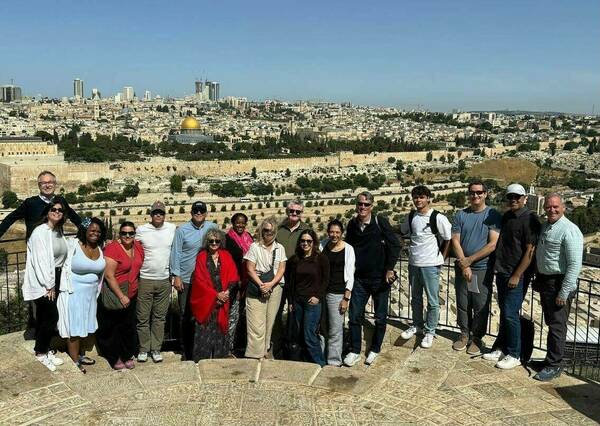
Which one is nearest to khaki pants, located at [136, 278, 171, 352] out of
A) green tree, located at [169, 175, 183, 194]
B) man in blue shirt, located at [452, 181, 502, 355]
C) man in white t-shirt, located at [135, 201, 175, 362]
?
man in white t-shirt, located at [135, 201, 175, 362]

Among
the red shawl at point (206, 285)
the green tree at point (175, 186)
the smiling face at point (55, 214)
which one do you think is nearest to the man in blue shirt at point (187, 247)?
the red shawl at point (206, 285)

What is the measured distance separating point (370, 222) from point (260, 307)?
85 centimetres

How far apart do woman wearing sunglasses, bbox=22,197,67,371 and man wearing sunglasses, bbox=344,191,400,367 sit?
1.70 metres

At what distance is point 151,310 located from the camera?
399 cm

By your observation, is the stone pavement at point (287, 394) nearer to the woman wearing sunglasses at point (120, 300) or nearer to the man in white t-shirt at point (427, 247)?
the woman wearing sunglasses at point (120, 300)

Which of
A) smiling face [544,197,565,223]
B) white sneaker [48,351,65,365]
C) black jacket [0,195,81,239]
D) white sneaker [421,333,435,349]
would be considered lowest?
white sneaker [48,351,65,365]

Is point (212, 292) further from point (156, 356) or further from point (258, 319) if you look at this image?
point (156, 356)

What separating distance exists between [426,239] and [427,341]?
2.12 ft

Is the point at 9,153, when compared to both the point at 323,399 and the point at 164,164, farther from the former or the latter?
the point at 323,399

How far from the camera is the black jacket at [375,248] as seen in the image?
3.84 metres

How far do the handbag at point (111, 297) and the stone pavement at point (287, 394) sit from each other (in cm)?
38

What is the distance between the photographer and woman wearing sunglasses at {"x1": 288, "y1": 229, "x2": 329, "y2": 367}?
370 centimetres

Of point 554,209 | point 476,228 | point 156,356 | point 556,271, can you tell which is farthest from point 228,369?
point 554,209

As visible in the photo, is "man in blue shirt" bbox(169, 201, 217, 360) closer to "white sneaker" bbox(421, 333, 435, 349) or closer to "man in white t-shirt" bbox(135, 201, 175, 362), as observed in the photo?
"man in white t-shirt" bbox(135, 201, 175, 362)
